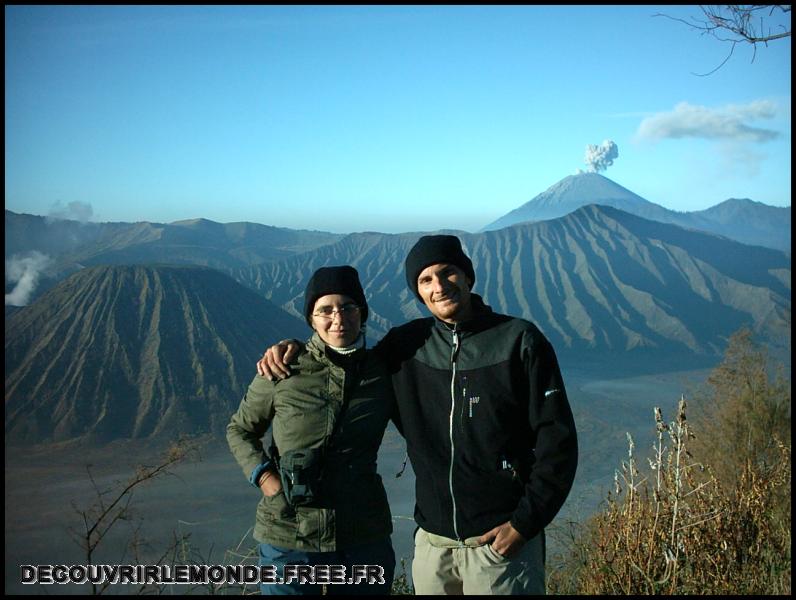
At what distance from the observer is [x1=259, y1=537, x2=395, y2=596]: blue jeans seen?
220 centimetres

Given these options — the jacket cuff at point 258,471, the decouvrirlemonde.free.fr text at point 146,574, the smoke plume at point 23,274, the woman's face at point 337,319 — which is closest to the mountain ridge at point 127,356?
the smoke plume at point 23,274

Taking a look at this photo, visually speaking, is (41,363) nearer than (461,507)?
No

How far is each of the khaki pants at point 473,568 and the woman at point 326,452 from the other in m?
0.12

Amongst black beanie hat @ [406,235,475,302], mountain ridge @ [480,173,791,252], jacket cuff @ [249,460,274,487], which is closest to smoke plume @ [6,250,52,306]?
jacket cuff @ [249,460,274,487]

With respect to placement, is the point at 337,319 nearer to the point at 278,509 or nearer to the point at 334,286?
Result: the point at 334,286

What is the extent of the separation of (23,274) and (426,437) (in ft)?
241

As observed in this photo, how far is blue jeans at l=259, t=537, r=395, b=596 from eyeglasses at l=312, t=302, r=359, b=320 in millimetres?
752

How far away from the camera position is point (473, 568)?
2.19 m

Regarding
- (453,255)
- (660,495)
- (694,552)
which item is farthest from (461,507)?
(694,552)

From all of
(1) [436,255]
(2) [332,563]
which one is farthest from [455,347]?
(2) [332,563]

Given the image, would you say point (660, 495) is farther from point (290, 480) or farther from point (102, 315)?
point (102, 315)

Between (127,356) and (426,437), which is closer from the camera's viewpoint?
(426,437)

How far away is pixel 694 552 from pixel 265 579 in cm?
176

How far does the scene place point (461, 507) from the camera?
7.26 feet
